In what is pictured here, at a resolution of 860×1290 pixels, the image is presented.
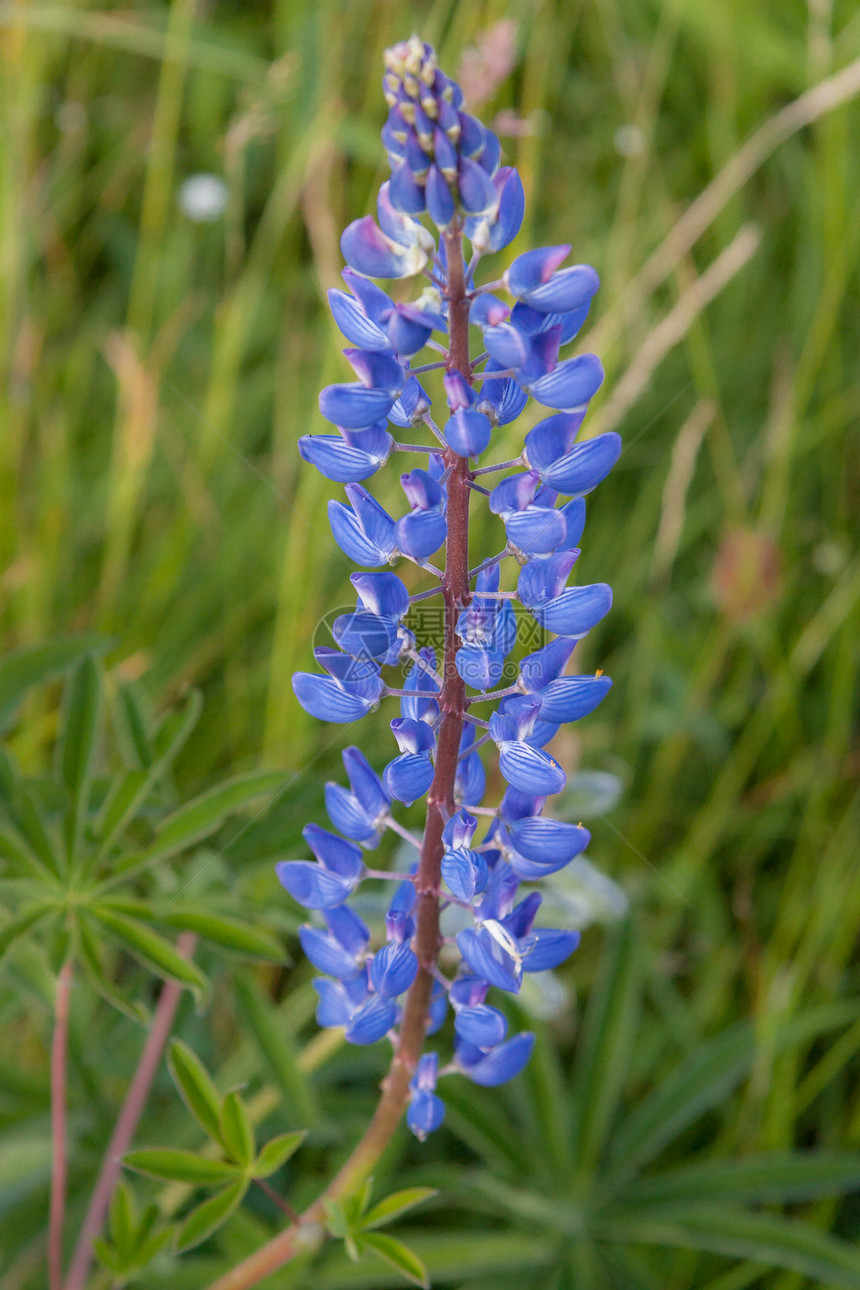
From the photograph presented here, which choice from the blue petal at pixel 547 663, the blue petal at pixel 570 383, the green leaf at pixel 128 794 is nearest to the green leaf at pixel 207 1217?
the green leaf at pixel 128 794

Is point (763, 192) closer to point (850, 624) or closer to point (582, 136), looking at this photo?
point (582, 136)

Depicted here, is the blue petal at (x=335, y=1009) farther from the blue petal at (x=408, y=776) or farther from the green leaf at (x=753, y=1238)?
the green leaf at (x=753, y=1238)

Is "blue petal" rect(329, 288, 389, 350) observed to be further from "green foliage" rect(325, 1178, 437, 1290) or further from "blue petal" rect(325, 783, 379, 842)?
"green foliage" rect(325, 1178, 437, 1290)

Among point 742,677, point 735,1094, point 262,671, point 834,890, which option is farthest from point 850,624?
point 262,671

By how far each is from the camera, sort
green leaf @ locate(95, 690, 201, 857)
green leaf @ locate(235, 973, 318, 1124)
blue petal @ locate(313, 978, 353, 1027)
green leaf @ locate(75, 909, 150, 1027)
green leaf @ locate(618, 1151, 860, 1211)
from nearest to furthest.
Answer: blue petal @ locate(313, 978, 353, 1027), green leaf @ locate(75, 909, 150, 1027), green leaf @ locate(95, 690, 201, 857), green leaf @ locate(235, 973, 318, 1124), green leaf @ locate(618, 1151, 860, 1211)

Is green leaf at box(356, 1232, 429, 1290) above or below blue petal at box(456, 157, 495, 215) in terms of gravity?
below

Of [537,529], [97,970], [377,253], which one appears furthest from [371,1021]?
[377,253]

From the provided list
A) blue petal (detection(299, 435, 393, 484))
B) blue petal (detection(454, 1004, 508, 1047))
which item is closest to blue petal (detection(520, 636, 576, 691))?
blue petal (detection(299, 435, 393, 484))
